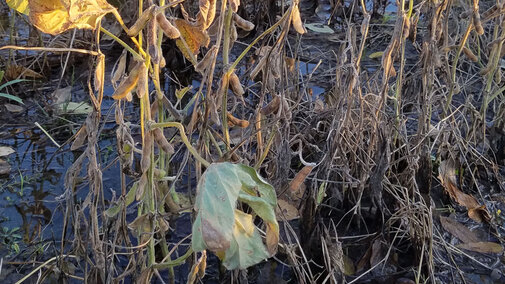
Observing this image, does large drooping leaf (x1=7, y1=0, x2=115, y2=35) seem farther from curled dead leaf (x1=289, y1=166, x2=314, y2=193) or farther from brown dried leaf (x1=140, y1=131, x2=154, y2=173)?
curled dead leaf (x1=289, y1=166, x2=314, y2=193)

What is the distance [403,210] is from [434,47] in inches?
18.1

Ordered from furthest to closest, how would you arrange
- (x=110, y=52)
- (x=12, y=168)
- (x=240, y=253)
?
(x=110, y=52)
(x=12, y=168)
(x=240, y=253)

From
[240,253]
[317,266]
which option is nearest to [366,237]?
[317,266]

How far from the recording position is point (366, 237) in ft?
5.75

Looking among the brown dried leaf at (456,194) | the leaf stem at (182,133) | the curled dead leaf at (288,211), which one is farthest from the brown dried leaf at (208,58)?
the brown dried leaf at (456,194)

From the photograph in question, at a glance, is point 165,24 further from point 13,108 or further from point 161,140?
point 13,108

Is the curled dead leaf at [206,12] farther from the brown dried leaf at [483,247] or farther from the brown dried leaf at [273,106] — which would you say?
the brown dried leaf at [483,247]

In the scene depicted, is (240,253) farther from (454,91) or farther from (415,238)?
(454,91)

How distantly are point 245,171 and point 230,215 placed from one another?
120mm

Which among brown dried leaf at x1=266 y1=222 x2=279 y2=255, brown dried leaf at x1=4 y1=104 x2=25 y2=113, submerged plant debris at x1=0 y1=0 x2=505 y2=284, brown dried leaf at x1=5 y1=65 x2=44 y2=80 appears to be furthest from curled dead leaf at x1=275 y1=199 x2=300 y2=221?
brown dried leaf at x1=5 y1=65 x2=44 y2=80

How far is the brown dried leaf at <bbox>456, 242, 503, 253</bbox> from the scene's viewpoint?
1.76 meters

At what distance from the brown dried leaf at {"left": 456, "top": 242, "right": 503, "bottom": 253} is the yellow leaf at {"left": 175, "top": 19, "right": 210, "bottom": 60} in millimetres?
1048

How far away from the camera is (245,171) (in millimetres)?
994

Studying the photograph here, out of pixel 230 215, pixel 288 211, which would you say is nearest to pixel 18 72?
pixel 288 211
